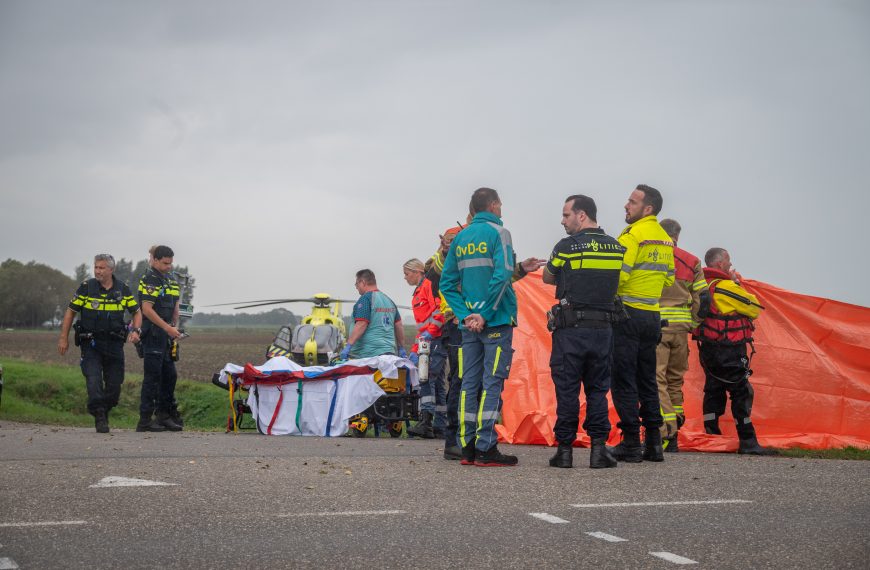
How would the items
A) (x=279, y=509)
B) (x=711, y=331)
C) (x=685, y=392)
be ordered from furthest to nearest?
(x=685, y=392) → (x=711, y=331) → (x=279, y=509)

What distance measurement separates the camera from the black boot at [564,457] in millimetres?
7629

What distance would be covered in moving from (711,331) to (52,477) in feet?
21.7

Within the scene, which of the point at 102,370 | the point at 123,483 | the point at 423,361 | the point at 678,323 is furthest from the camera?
the point at 102,370

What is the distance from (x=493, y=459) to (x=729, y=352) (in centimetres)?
331

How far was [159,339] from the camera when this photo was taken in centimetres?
1177

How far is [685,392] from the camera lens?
1064 centimetres

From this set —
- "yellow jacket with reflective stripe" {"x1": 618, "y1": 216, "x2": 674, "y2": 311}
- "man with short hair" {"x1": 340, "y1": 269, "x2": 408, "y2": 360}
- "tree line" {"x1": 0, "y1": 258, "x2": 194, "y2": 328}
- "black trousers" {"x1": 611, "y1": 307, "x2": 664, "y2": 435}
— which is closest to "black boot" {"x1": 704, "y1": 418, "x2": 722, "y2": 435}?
"black trousers" {"x1": 611, "y1": 307, "x2": 664, "y2": 435}

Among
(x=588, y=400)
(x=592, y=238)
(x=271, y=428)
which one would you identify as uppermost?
(x=592, y=238)

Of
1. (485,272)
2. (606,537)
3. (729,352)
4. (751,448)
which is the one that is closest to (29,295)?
(729,352)

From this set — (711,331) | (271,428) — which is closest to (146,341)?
(271,428)

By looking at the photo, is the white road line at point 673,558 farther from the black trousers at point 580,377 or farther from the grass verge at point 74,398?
the grass verge at point 74,398

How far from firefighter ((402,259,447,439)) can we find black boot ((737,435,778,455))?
357 centimetres

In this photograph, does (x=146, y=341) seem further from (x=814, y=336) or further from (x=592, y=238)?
(x=814, y=336)

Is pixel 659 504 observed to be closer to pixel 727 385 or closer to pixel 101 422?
pixel 727 385
